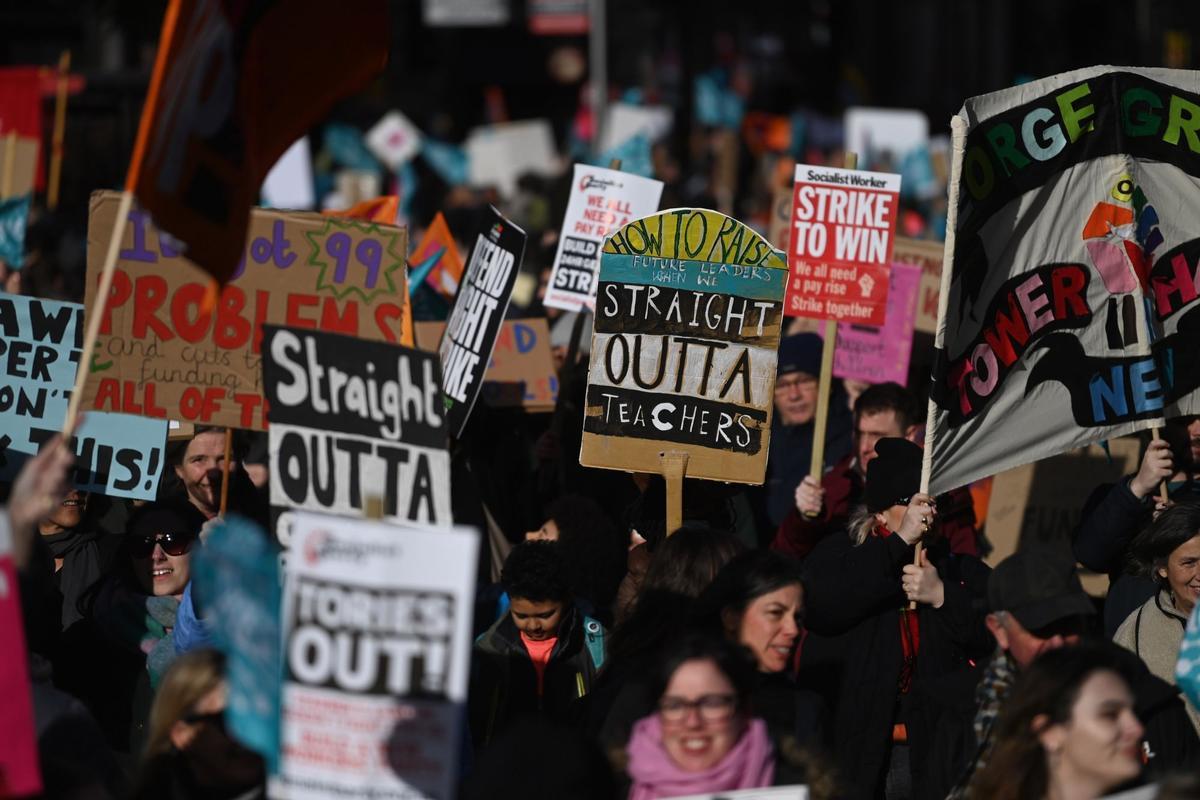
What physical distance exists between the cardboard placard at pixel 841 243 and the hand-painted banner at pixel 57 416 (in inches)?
101

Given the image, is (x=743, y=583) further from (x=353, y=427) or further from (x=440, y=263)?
(x=440, y=263)

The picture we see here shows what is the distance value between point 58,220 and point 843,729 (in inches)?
385

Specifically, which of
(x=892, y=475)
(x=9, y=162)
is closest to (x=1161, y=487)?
(x=892, y=475)

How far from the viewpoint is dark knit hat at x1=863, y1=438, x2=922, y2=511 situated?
6359 mm

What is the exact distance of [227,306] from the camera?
7.01 metres

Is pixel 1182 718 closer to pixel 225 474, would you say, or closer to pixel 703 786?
pixel 703 786

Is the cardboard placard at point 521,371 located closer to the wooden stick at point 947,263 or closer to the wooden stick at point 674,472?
the wooden stick at point 674,472

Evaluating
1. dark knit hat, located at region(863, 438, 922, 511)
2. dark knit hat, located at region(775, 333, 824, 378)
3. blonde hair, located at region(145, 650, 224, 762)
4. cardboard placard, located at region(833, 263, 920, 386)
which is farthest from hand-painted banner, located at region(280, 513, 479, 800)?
cardboard placard, located at region(833, 263, 920, 386)

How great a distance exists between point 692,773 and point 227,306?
3212mm

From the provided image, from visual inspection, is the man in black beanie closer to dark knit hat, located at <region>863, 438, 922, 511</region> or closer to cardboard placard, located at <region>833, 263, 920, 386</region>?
cardboard placard, located at <region>833, 263, 920, 386</region>

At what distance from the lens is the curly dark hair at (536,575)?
601 cm

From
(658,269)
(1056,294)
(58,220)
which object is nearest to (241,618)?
(658,269)

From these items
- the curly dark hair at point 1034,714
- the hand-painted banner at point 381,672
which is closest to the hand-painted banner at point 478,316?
the hand-painted banner at point 381,672

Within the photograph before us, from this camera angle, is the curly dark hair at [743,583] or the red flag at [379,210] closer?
the curly dark hair at [743,583]
